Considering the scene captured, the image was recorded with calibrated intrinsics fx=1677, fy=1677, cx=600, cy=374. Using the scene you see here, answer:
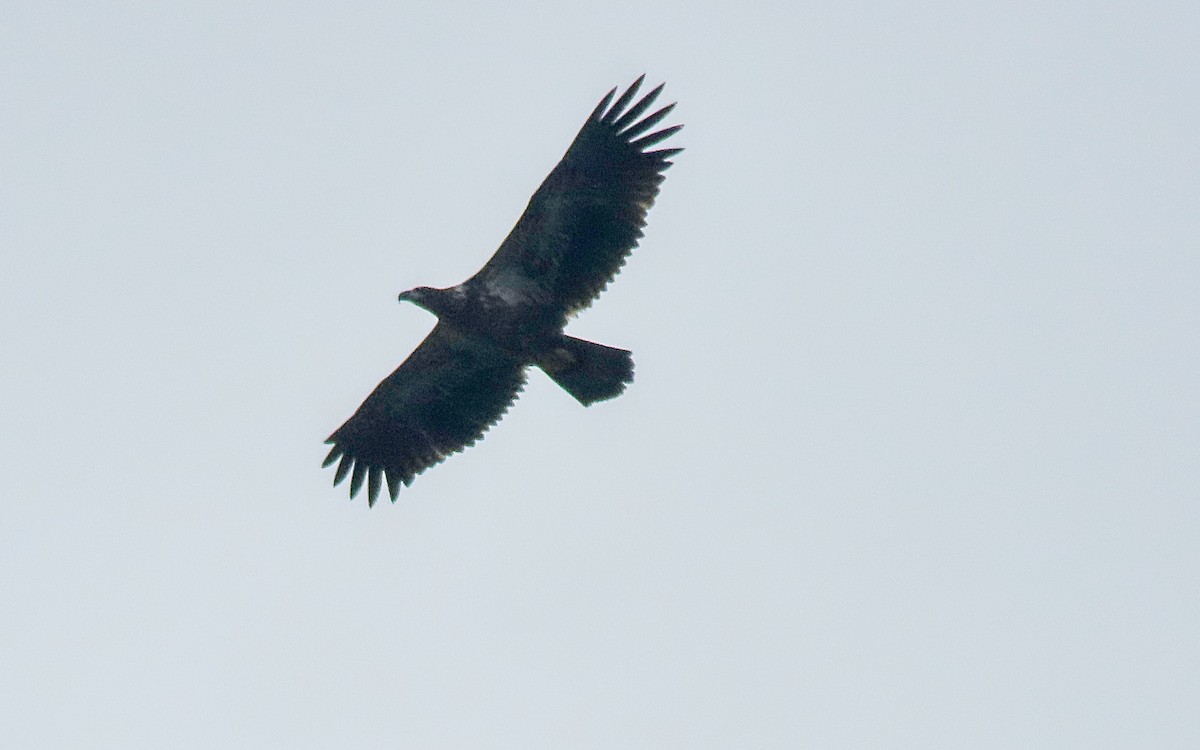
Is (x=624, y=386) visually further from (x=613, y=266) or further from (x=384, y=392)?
(x=384, y=392)

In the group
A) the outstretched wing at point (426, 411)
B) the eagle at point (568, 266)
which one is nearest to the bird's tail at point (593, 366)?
the eagle at point (568, 266)

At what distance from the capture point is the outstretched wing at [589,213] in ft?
47.6

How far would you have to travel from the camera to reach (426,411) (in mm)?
16203

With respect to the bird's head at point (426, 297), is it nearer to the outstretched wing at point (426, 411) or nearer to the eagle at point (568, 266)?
the eagle at point (568, 266)

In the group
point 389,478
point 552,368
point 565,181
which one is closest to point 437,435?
point 389,478

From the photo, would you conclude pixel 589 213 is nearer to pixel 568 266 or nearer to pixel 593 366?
pixel 568 266

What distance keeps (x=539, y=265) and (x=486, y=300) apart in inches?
22.1

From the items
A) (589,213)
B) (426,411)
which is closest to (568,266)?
(589,213)

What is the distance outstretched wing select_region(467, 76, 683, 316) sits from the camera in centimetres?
1450

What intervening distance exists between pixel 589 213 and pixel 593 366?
135 cm

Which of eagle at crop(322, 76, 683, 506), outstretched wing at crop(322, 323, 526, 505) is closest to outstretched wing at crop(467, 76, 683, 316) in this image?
eagle at crop(322, 76, 683, 506)

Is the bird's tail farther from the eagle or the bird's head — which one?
the bird's head

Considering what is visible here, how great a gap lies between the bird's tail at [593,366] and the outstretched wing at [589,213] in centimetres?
38

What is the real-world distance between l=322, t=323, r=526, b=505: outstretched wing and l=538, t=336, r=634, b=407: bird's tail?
27.9 inches
